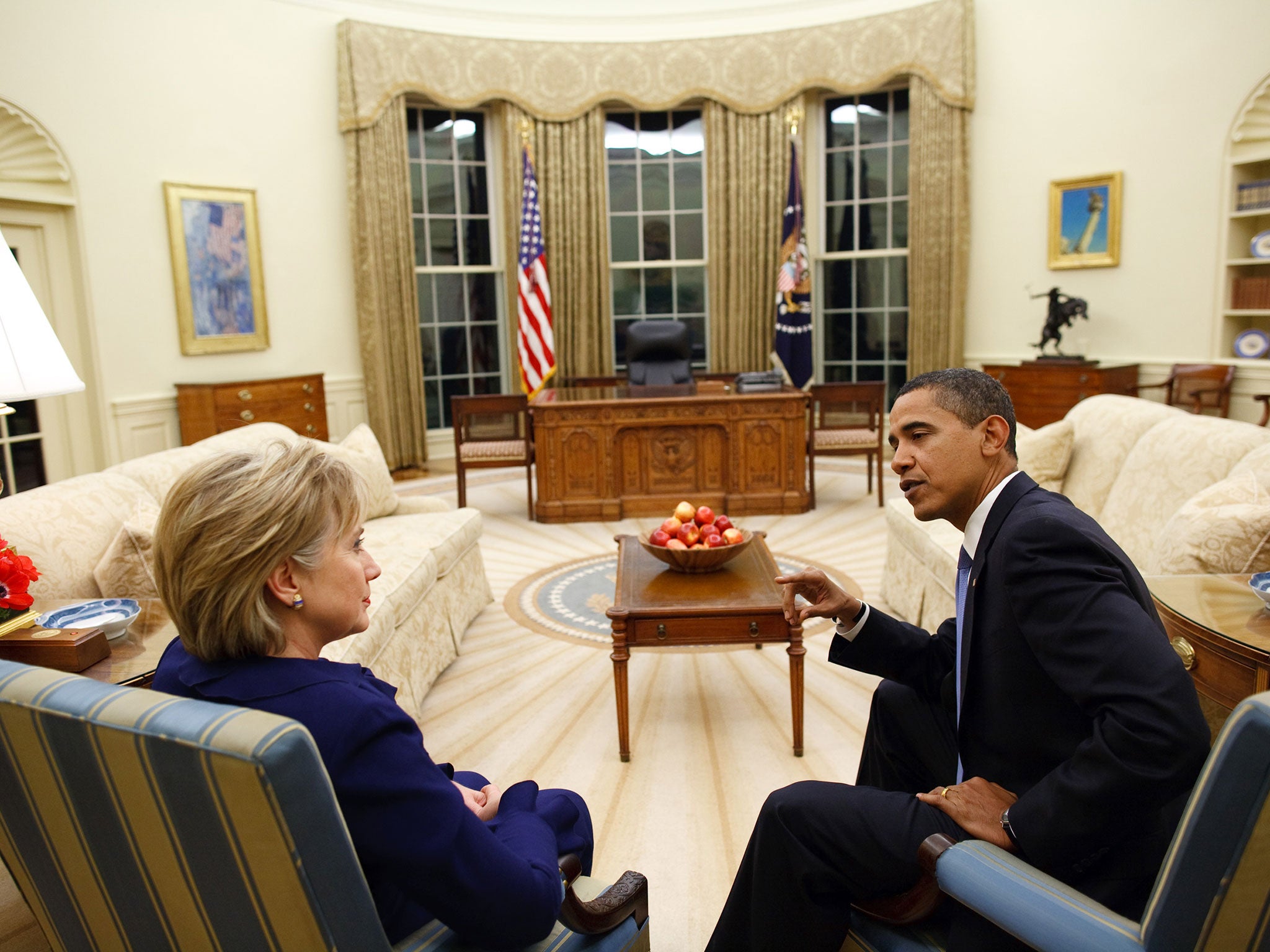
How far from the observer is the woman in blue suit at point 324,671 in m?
1.11

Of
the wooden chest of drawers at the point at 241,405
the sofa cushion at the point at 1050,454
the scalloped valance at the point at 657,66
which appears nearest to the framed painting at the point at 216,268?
the wooden chest of drawers at the point at 241,405

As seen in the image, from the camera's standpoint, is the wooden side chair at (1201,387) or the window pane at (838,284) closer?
the wooden side chair at (1201,387)

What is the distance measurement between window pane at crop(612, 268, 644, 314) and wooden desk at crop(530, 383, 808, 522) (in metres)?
2.84

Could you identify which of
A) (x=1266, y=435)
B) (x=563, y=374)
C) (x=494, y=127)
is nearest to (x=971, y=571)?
(x=1266, y=435)

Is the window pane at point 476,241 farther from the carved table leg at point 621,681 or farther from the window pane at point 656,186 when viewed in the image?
the carved table leg at point 621,681

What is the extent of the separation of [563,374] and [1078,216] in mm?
4725

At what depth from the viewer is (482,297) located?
9.02m

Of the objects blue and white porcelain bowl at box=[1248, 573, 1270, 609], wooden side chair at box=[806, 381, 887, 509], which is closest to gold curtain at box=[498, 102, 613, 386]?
wooden side chair at box=[806, 381, 887, 509]

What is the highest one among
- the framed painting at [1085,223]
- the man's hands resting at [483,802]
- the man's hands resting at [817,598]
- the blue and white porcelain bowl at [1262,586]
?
the framed painting at [1085,223]

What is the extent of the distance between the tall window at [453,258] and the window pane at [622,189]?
3.96ft

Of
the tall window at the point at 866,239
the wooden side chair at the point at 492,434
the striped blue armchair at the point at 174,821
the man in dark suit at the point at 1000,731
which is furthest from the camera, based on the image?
the tall window at the point at 866,239

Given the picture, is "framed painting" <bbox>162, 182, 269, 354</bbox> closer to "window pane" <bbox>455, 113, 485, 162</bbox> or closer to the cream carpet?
"window pane" <bbox>455, 113, 485, 162</bbox>

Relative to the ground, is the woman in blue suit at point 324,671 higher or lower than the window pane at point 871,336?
lower

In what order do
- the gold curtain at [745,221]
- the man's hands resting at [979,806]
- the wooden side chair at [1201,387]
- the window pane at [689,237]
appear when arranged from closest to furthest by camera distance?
the man's hands resting at [979,806], the wooden side chair at [1201,387], the gold curtain at [745,221], the window pane at [689,237]
